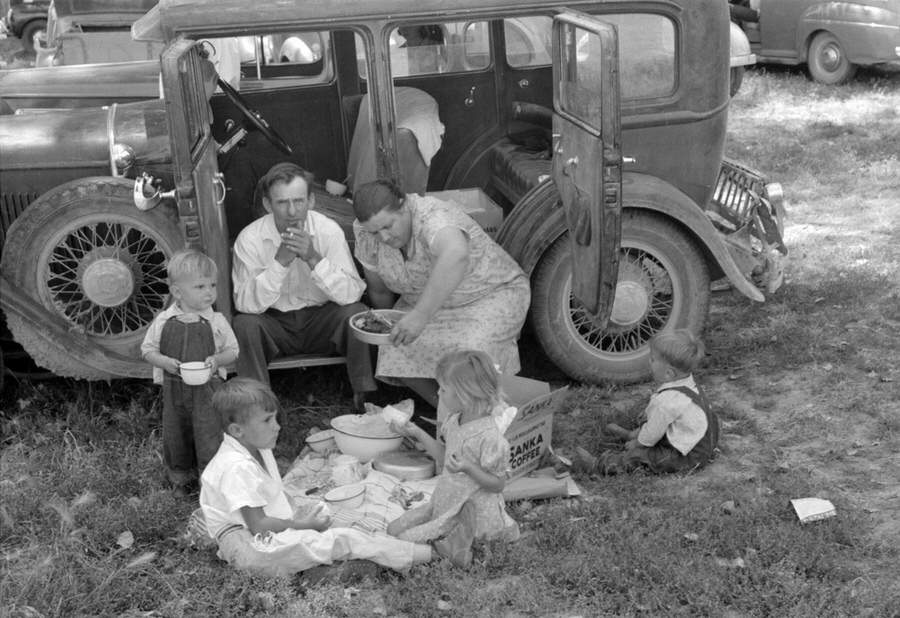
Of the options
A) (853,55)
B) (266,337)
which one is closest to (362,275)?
(266,337)

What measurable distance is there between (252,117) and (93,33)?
4.04 meters

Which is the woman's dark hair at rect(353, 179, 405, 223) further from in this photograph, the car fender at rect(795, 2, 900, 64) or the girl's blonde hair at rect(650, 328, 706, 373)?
the car fender at rect(795, 2, 900, 64)

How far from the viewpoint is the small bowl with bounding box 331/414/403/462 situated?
4875 mm

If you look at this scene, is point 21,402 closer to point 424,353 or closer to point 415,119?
point 424,353

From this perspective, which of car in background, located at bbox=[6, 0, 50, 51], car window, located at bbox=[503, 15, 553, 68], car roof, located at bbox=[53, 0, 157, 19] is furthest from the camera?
car in background, located at bbox=[6, 0, 50, 51]

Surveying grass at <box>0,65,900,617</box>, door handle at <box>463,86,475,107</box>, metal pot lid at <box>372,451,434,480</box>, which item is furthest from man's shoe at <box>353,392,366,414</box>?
door handle at <box>463,86,475,107</box>

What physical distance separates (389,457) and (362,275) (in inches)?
49.3

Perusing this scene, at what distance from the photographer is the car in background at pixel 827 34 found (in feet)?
40.9

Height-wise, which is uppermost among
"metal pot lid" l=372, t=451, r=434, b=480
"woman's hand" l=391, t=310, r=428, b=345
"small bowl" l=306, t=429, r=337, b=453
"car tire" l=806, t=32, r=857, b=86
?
"woman's hand" l=391, t=310, r=428, b=345

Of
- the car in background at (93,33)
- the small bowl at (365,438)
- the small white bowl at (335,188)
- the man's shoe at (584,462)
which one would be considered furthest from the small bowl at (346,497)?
the car in background at (93,33)

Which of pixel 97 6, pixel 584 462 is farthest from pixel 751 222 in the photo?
pixel 97 6

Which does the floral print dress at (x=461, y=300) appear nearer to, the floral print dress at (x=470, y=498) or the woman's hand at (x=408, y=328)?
the woman's hand at (x=408, y=328)

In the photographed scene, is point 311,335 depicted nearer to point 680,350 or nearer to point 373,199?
point 373,199

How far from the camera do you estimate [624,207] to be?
5.35m
